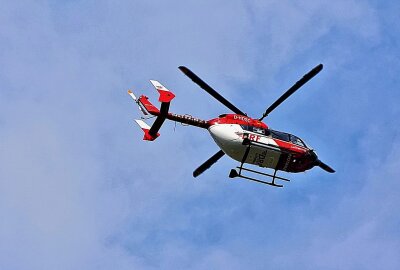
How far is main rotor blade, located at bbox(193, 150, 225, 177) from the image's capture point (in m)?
46.3

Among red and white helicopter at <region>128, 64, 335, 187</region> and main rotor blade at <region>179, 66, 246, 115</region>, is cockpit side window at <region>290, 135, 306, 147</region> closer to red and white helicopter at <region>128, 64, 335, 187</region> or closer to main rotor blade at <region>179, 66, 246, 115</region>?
red and white helicopter at <region>128, 64, 335, 187</region>

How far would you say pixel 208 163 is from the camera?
46719 mm

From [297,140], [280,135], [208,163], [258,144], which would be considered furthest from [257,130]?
[208,163]

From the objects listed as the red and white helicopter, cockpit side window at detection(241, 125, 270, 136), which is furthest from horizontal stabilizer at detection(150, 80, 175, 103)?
cockpit side window at detection(241, 125, 270, 136)

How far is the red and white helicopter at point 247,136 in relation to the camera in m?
43.0

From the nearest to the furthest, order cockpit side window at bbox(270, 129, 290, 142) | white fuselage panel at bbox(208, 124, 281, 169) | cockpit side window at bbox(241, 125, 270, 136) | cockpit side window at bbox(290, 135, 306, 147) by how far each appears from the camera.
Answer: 1. white fuselage panel at bbox(208, 124, 281, 169)
2. cockpit side window at bbox(241, 125, 270, 136)
3. cockpit side window at bbox(270, 129, 290, 142)
4. cockpit side window at bbox(290, 135, 306, 147)

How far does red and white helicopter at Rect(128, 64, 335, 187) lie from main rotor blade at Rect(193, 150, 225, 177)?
0.69 meters

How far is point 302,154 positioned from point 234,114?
4979 millimetres

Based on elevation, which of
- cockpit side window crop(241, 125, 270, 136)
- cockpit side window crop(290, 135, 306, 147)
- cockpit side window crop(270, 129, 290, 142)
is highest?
cockpit side window crop(290, 135, 306, 147)

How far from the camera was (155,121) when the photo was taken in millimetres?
43500

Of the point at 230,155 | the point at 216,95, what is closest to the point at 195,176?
the point at 230,155

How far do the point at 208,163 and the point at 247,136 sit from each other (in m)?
4.40

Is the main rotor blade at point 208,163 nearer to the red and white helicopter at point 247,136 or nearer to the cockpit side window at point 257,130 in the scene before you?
the red and white helicopter at point 247,136

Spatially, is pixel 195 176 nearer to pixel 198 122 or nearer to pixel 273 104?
pixel 198 122
